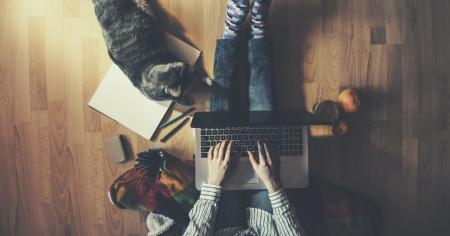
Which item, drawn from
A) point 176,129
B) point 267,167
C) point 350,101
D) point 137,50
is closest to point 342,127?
point 350,101

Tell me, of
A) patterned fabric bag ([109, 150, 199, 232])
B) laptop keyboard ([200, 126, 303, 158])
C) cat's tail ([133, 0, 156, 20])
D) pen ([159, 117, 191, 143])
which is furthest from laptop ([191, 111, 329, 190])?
cat's tail ([133, 0, 156, 20])

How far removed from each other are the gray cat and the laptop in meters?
0.16

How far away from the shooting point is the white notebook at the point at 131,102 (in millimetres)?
1367

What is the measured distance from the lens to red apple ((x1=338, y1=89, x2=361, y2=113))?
132cm

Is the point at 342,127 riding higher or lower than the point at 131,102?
lower

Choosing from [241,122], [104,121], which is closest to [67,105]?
[104,121]

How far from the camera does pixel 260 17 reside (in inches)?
50.5

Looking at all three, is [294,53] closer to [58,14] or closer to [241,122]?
[241,122]

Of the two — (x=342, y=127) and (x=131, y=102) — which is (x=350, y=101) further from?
(x=131, y=102)

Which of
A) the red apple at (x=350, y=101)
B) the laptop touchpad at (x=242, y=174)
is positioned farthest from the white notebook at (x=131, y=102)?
the red apple at (x=350, y=101)

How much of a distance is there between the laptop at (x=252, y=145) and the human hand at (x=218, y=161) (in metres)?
0.03

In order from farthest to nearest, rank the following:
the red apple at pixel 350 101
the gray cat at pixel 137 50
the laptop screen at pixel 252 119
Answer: the red apple at pixel 350 101, the gray cat at pixel 137 50, the laptop screen at pixel 252 119

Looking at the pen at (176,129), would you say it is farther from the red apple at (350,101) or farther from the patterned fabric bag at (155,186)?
the red apple at (350,101)

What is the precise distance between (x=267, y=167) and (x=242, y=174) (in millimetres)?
105
